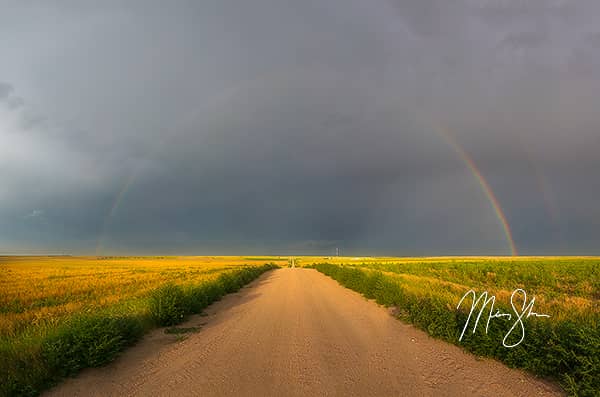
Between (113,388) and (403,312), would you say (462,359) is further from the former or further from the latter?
(113,388)

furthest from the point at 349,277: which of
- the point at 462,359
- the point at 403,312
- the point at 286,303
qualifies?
the point at 462,359

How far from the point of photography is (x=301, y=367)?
7.12 m

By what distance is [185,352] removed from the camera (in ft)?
27.2

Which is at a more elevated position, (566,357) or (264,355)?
(566,357)

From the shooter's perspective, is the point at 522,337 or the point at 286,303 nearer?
the point at 522,337

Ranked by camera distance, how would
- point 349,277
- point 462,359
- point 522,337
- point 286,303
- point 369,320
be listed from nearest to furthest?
point 522,337 → point 462,359 → point 369,320 → point 286,303 → point 349,277

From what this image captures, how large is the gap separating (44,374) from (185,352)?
9.82ft

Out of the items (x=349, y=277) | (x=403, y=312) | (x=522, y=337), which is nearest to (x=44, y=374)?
(x=522, y=337)

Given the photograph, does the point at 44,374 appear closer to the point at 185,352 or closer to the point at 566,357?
the point at 185,352

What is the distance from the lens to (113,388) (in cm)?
616

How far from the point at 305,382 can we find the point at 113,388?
12.6 feet

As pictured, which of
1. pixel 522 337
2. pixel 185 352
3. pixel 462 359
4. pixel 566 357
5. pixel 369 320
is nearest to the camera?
pixel 566 357

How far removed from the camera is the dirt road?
237 inches

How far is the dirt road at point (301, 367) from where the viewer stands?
19.8ft
